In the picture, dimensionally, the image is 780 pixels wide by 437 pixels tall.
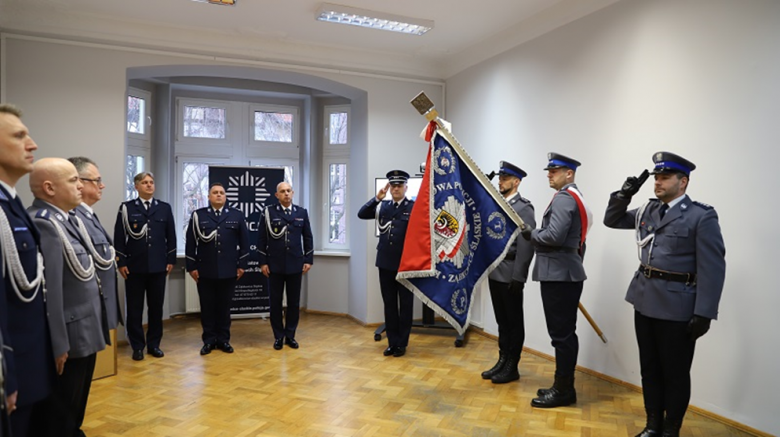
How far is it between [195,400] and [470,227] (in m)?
2.20

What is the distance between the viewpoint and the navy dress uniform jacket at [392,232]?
4.94 meters

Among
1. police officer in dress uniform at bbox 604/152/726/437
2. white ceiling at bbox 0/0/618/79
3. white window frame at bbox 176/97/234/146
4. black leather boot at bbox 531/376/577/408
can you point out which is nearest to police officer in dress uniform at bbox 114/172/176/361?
white ceiling at bbox 0/0/618/79

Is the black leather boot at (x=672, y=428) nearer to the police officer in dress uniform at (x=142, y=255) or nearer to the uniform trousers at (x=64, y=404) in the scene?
the uniform trousers at (x=64, y=404)

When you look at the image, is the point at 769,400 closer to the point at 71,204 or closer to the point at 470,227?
the point at 470,227

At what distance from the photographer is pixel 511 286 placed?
154 inches

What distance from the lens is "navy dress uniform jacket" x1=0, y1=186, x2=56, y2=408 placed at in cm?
179

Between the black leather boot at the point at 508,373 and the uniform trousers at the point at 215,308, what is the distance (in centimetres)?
251

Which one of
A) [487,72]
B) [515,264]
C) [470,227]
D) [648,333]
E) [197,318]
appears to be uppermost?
[487,72]

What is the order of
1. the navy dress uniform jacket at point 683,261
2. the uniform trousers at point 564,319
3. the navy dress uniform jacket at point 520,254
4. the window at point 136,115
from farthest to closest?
the window at point 136,115, the navy dress uniform jacket at point 520,254, the uniform trousers at point 564,319, the navy dress uniform jacket at point 683,261

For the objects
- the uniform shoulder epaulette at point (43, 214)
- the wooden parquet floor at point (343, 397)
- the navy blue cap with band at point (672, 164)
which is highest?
the navy blue cap with band at point (672, 164)

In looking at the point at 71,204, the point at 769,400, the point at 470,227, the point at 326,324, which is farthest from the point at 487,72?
the point at 71,204

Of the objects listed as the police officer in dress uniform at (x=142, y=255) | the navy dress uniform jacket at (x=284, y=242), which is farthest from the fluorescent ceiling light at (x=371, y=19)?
the police officer in dress uniform at (x=142, y=255)

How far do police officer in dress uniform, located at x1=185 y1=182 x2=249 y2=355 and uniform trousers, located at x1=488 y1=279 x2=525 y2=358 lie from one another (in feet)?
7.65

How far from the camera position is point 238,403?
3.61 metres
